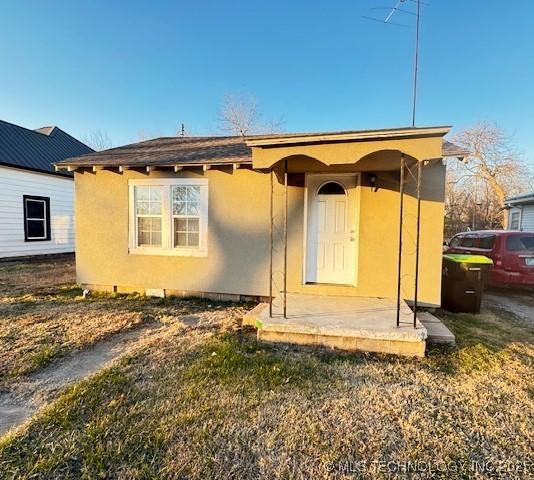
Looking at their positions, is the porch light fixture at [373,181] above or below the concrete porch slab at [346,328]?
above

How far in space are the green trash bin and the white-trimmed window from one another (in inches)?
196

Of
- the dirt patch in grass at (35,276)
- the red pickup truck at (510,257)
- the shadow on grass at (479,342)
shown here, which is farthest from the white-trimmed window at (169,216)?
the red pickup truck at (510,257)

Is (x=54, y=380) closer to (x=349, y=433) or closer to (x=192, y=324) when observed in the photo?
(x=192, y=324)

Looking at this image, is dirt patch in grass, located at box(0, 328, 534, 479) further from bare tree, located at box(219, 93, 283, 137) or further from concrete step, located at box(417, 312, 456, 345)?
bare tree, located at box(219, 93, 283, 137)

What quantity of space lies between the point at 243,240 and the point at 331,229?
1794 millimetres

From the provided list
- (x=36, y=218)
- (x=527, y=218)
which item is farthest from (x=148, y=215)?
(x=527, y=218)

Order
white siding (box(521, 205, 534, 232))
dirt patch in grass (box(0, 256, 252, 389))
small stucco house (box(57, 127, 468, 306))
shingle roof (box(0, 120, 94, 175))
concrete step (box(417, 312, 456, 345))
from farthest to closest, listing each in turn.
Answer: white siding (box(521, 205, 534, 232)) → shingle roof (box(0, 120, 94, 175)) → small stucco house (box(57, 127, 468, 306)) → concrete step (box(417, 312, 456, 345)) → dirt patch in grass (box(0, 256, 252, 389))

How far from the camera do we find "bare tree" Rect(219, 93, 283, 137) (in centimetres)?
2472

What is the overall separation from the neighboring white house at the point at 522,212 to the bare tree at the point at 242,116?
54.7 feet

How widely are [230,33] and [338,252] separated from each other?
13.1 meters

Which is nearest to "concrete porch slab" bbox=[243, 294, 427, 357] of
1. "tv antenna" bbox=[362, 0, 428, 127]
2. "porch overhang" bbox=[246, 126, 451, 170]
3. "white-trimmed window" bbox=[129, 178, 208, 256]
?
"porch overhang" bbox=[246, 126, 451, 170]

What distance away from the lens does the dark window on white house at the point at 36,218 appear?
1216cm

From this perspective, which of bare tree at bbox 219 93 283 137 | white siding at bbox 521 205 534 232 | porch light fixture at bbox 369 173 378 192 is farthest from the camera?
bare tree at bbox 219 93 283 137

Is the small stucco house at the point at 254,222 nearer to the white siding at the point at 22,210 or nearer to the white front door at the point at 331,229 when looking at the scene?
the white front door at the point at 331,229
